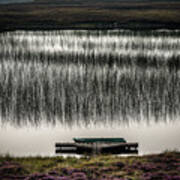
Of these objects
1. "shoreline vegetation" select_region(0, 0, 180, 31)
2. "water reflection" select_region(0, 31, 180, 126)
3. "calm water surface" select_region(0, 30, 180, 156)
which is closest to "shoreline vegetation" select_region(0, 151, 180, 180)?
"calm water surface" select_region(0, 30, 180, 156)

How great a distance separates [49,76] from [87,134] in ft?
48.8

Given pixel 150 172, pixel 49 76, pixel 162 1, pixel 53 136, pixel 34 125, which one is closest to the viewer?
pixel 150 172

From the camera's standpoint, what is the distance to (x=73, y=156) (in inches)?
651

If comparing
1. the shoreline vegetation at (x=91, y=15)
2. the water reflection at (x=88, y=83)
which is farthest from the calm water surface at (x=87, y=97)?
the shoreline vegetation at (x=91, y=15)

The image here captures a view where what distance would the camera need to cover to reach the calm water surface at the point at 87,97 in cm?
2025

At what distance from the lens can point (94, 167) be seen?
15.2 meters

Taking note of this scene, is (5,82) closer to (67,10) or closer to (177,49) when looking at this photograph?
(177,49)

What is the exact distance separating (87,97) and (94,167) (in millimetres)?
12710

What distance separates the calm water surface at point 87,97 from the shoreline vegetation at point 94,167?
1.52 meters

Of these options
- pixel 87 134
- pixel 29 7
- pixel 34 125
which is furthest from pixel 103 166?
pixel 29 7

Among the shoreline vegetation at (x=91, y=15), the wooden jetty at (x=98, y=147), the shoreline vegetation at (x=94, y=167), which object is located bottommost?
the shoreline vegetation at (x=94, y=167)

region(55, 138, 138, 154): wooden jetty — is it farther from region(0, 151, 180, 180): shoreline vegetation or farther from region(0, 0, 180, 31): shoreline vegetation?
region(0, 0, 180, 31): shoreline vegetation

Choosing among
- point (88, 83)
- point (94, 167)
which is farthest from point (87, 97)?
point (94, 167)

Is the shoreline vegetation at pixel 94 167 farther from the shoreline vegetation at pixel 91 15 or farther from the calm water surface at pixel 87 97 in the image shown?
the shoreline vegetation at pixel 91 15
